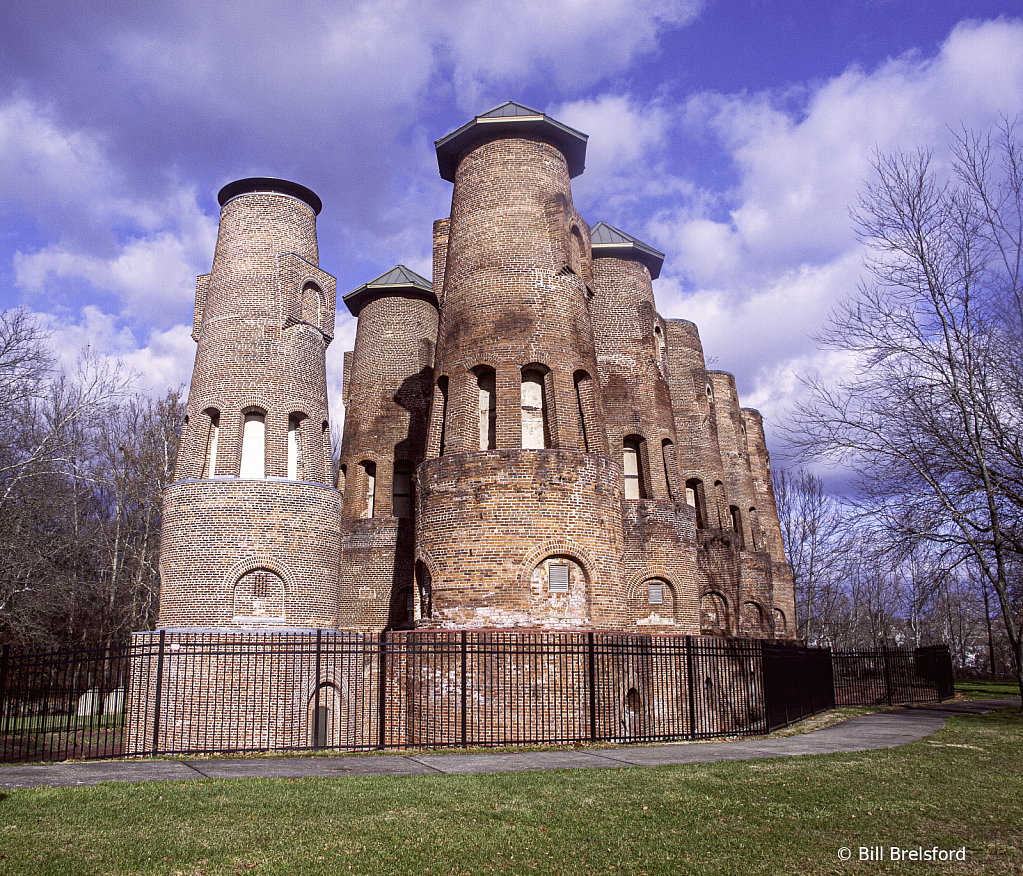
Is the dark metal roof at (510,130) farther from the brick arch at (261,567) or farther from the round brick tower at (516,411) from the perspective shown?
the brick arch at (261,567)

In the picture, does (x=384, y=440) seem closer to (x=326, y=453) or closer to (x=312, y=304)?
(x=326, y=453)

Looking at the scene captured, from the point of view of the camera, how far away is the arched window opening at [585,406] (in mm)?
17031

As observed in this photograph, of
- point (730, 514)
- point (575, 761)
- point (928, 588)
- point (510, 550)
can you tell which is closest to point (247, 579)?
point (510, 550)

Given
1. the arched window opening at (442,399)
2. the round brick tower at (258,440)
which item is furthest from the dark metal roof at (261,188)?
the arched window opening at (442,399)

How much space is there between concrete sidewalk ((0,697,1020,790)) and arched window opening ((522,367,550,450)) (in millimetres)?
6830

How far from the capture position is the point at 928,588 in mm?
16500

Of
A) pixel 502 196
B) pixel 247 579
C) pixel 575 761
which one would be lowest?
pixel 575 761

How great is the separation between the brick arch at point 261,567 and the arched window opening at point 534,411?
6077 mm

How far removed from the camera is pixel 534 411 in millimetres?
16984

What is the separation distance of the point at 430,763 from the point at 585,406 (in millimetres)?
9135

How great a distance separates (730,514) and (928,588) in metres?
16.1

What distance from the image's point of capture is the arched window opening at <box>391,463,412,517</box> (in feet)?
77.6

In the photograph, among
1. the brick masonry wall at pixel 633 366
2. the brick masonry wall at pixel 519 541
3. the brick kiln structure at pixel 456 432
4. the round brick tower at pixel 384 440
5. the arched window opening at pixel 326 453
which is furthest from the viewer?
the brick masonry wall at pixel 633 366

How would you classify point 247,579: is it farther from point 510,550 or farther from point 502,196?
point 502,196
